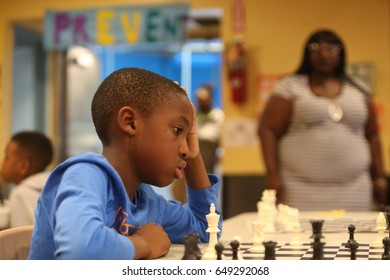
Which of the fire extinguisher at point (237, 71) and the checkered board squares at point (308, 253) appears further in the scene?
the fire extinguisher at point (237, 71)

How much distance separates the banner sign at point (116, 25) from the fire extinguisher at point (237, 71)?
28cm

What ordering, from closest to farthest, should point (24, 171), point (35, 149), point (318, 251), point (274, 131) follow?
1. point (318, 251)
2. point (24, 171)
3. point (35, 149)
4. point (274, 131)

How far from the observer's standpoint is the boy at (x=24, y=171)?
133 cm

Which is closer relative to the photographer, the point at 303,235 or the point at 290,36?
the point at 303,235

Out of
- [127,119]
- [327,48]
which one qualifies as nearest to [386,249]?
[127,119]

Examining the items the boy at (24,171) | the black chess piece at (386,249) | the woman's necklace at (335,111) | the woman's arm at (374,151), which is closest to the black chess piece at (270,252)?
the black chess piece at (386,249)

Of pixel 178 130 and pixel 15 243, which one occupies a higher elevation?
pixel 178 130

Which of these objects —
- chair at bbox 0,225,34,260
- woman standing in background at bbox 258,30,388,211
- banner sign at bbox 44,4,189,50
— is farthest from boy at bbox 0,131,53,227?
banner sign at bbox 44,4,189,50

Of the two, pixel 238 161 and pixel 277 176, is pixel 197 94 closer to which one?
pixel 238 161

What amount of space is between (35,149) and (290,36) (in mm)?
2195

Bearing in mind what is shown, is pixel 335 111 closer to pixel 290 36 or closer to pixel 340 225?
pixel 340 225

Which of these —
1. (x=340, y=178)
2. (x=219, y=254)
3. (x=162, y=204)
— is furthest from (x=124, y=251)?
(x=340, y=178)

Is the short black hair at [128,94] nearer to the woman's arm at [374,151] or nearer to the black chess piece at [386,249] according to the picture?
the black chess piece at [386,249]

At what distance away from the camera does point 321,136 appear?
5.65ft
